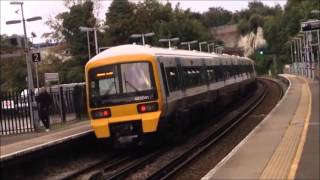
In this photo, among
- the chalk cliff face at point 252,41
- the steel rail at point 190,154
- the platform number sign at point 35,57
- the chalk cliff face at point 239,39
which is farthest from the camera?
the chalk cliff face at point 239,39

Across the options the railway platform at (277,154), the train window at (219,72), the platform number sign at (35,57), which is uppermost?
the platform number sign at (35,57)

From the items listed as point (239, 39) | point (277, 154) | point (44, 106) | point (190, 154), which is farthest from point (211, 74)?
point (239, 39)

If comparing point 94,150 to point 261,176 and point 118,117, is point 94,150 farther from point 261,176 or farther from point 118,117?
point 261,176

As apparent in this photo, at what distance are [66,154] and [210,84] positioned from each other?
36.0ft

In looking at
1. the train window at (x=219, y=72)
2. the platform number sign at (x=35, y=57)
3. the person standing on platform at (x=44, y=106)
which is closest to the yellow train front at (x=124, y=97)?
the person standing on platform at (x=44, y=106)

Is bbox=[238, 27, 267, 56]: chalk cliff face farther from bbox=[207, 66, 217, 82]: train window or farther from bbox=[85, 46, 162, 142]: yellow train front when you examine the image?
bbox=[85, 46, 162, 142]: yellow train front

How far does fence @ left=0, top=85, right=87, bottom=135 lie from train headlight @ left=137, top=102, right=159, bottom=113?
608 centimetres

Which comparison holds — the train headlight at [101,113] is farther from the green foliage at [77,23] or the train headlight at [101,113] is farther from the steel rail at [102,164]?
the green foliage at [77,23]

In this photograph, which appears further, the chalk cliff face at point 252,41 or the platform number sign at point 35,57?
the chalk cliff face at point 252,41

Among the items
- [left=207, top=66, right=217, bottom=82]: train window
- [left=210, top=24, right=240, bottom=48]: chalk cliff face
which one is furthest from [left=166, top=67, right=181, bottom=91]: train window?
[left=210, top=24, right=240, bottom=48]: chalk cliff face

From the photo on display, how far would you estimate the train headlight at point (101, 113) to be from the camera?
62.5ft

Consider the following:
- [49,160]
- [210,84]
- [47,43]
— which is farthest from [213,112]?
[47,43]

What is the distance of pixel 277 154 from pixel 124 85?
5.39 m

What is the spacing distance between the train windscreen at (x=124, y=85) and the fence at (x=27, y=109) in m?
5.49
